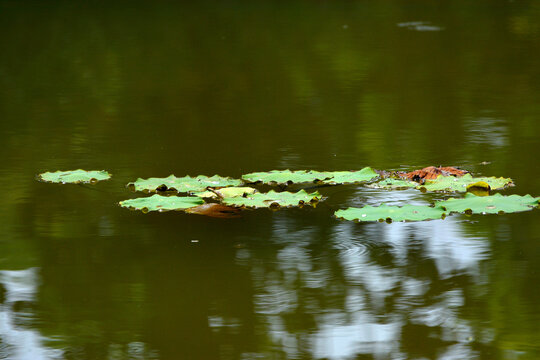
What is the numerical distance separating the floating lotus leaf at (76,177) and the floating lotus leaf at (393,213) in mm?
1365

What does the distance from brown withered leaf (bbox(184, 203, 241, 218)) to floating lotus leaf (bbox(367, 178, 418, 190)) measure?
69 cm

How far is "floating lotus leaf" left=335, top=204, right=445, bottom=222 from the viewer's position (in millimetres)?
3521

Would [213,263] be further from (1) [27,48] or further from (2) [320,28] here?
(2) [320,28]

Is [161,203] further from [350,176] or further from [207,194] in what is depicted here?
[350,176]

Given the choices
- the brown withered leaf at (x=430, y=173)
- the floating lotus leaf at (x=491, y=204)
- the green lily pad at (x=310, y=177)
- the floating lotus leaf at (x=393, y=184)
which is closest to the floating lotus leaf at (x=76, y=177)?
the green lily pad at (x=310, y=177)

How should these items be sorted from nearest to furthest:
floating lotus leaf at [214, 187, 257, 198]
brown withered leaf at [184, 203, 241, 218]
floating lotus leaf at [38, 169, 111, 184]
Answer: brown withered leaf at [184, 203, 241, 218]
floating lotus leaf at [214, 187, 257, 198]
floating lotus leaf at [38, 169, 111, 184]

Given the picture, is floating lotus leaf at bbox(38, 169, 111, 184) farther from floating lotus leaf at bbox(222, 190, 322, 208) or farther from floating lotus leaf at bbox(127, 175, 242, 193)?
floating lotus leaf at bbox(222, 190, 322, 208)

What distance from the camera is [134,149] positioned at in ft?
17.0

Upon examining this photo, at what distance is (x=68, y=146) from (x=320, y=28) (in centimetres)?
692

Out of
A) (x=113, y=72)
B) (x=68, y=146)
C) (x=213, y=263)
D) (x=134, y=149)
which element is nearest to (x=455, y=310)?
(x=213, y=263)

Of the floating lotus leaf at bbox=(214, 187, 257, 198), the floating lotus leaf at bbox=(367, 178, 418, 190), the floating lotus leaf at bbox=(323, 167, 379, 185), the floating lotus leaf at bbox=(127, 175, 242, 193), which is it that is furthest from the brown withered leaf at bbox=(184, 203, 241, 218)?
the floating lotus leaf at bbox=(367, 178, 418, 190)

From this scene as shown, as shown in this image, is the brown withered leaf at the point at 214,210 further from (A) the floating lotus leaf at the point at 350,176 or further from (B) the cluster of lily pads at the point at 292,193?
(A) the floating lotus leaf at the point at 350,176

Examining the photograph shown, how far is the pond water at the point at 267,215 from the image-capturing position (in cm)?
256

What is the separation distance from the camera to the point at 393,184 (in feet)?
13.3
